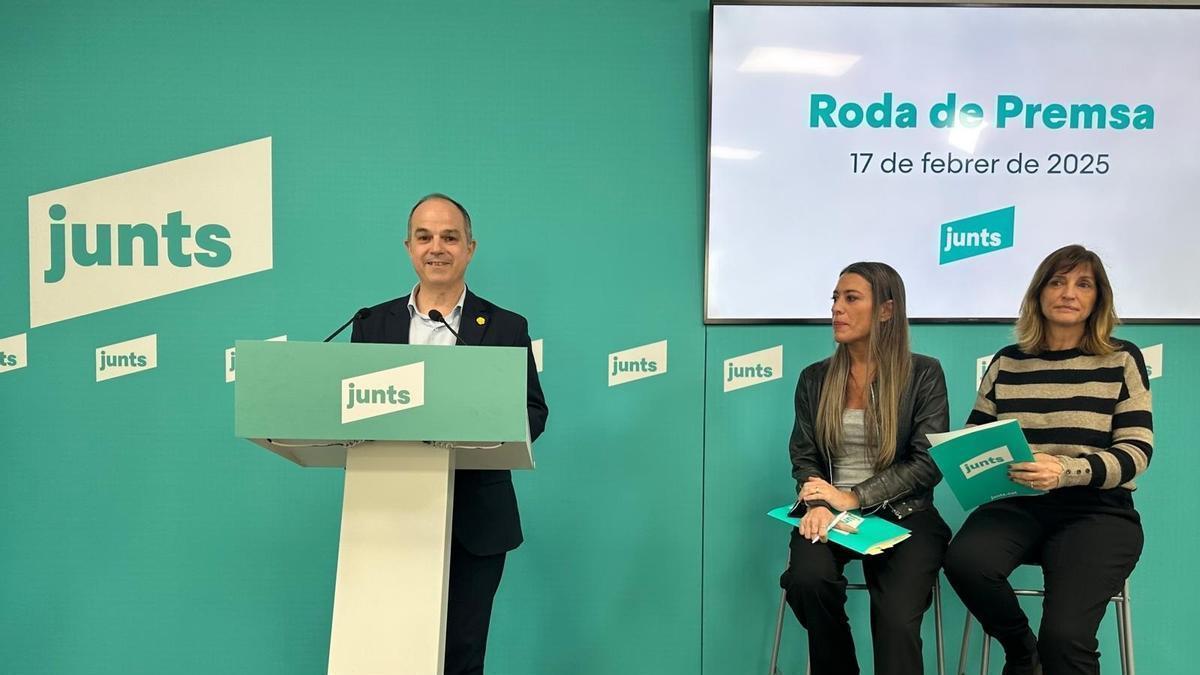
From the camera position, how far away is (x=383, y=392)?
1551mm

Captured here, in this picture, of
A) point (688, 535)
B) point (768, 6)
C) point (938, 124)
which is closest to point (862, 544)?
point (688, 535)

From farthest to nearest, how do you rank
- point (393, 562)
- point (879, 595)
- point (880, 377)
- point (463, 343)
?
1. point (880, 377)
2. point (879, 595)
3. point (463, 343)
4. point (393, 562)

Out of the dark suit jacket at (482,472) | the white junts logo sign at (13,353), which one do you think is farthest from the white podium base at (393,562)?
the white junts logo sign at (13,353)

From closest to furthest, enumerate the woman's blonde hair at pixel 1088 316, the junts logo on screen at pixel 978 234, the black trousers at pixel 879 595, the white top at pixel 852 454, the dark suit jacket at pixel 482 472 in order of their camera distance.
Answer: the dark suit jacket at pixel 482 472
the black trousers at pixel 879 595
the woman's blonde hair at pixel 1088 316
the white top at pixel 852 454
the junts logo on screen at pixel 978 234

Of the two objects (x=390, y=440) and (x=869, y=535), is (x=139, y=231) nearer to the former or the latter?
(x=390, y=440)

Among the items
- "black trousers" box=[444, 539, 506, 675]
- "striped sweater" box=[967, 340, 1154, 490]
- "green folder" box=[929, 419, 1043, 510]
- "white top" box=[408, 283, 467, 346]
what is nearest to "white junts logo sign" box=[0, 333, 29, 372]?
"white top" box=[408, 283, 467, 346]

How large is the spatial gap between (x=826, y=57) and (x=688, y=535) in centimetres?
178

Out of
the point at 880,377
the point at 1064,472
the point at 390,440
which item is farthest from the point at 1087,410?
the point at 390,440

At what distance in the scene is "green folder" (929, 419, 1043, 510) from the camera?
2076 mm

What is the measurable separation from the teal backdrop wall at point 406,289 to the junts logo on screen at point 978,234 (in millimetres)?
278

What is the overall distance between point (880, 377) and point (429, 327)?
4.25 feet

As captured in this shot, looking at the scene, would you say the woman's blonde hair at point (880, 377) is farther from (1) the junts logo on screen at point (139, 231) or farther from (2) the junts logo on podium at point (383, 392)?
(1) the junts logo on screen at point (139, 231)

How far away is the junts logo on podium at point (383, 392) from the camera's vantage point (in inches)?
60.9

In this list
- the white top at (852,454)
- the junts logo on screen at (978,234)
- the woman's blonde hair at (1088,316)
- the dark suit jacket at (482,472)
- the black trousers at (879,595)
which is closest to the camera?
the dark suit jacket at (482,472)
